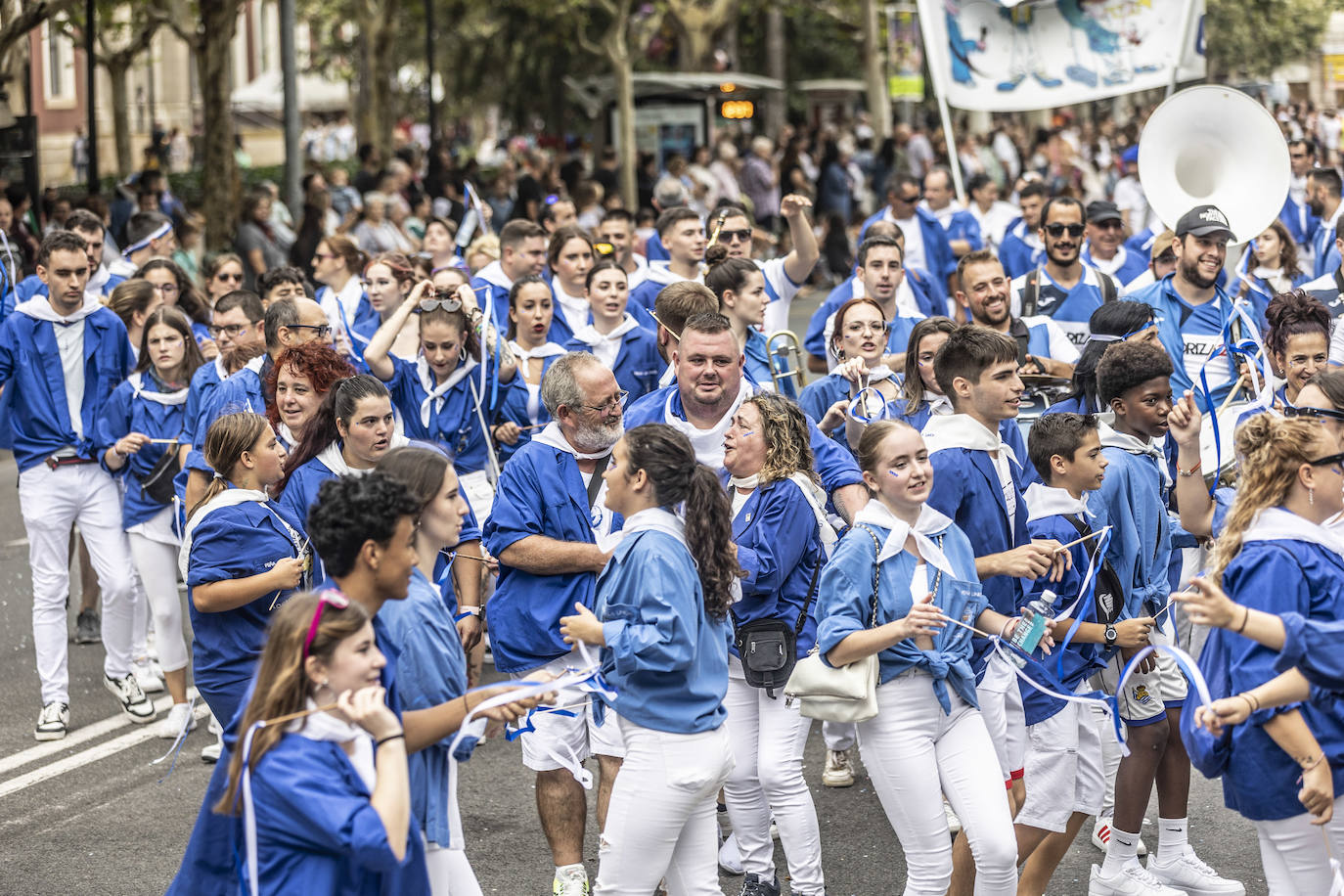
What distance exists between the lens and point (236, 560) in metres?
5.52

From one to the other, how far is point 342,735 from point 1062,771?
2.68 m

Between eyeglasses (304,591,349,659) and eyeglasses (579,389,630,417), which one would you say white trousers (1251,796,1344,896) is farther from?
eyeglasses (579,389,630,417)

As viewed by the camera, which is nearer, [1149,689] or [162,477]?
[1149,689]

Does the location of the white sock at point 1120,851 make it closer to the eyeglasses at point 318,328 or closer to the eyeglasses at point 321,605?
the eyeglasses at point 321,605

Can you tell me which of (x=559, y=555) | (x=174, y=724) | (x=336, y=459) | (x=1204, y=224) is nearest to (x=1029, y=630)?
(x=559, y=555)

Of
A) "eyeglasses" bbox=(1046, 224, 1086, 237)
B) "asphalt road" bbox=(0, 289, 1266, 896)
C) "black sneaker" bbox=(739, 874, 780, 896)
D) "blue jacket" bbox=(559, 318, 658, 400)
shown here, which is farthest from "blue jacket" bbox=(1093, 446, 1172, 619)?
"eyeglasses" bbox=(1046, 224, 1086, 237)

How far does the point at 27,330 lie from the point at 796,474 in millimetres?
4340

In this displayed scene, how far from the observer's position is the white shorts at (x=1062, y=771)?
540 cm

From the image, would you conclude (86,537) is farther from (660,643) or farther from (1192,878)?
(1192,878)

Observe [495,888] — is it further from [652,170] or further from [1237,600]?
[652,170]

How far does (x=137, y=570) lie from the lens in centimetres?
795

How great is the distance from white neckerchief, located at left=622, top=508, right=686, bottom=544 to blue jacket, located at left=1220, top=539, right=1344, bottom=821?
1.41m

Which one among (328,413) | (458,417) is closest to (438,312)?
(458,417)

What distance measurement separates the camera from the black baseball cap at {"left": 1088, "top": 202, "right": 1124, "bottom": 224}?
10203 mm
